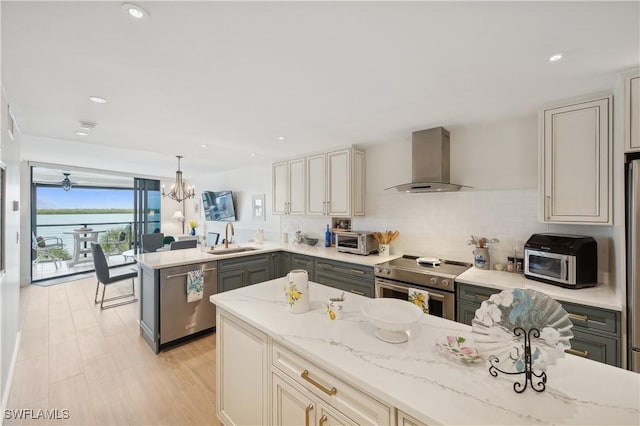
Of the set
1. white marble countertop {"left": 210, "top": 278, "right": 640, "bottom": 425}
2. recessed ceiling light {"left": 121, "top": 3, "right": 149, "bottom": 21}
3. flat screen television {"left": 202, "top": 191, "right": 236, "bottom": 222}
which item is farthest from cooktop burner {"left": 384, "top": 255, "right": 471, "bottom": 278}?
flat screen television {"left": 202, "top": 191, "right": 236, "bottom": 222}

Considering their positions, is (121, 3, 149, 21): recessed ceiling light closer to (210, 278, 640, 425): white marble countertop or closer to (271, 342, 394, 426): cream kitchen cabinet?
(210, 278, 640, 425): white marble countertop

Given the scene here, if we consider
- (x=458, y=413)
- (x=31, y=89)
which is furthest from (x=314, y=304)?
(x=31, y=89)

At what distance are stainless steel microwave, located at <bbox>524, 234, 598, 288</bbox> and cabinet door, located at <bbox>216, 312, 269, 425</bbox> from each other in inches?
86.7

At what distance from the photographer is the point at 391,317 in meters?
1.30

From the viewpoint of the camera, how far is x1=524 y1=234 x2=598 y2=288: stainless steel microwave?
1942 millimetres

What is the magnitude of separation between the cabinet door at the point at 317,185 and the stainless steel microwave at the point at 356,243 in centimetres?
45

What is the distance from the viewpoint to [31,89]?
188cm

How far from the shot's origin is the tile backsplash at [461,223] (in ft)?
7.98

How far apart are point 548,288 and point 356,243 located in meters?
1.90

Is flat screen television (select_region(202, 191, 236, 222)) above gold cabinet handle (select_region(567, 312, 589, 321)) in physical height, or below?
above

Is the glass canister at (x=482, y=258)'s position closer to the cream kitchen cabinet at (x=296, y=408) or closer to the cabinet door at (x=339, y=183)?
the cabinet door at (x=339, y=183)

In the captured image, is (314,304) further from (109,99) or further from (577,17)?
(109,99)

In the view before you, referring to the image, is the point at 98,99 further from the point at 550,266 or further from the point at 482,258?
the point at 550,266

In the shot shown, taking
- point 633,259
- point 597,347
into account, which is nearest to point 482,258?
point 597,347
